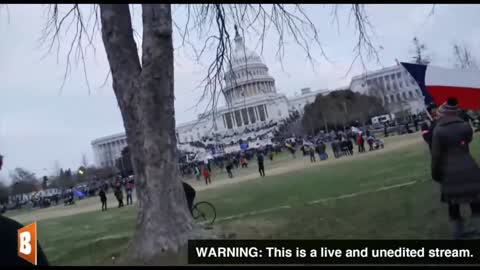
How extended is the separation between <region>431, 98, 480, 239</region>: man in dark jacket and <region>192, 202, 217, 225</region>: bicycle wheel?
22.8ft

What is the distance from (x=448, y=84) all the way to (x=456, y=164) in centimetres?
204

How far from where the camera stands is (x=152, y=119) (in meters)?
8.45

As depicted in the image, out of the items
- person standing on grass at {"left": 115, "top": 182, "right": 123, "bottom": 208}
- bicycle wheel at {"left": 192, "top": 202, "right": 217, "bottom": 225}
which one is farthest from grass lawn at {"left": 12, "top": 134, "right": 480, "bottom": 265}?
person standing on grass at {"left": 115, "top": 182, "right": 123, "bottom": 208}

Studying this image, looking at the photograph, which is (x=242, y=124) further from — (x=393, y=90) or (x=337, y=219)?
(x=337, y=219)

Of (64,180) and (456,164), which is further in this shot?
(64,180)

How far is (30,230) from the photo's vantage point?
352 centimetres

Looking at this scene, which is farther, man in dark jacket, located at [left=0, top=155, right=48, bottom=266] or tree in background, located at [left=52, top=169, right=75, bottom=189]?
tree in background, located at [left=52, top=169, right=75, bottom=189]

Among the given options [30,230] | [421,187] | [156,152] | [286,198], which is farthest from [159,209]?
[286,198]

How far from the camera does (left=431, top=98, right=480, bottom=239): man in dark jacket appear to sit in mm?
5637

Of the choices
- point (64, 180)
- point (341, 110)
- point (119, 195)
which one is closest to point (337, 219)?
point (119, 195)

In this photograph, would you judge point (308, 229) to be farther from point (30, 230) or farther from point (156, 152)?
point (30, 230)

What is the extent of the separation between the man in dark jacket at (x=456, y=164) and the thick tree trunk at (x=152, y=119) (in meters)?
4.28

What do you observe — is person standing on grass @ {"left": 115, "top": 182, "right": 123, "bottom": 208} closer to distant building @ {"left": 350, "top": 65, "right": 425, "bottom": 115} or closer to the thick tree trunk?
the thick tree trunk

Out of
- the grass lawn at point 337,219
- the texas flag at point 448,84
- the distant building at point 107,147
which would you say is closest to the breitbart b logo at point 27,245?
the grass lawn at point 337,219
